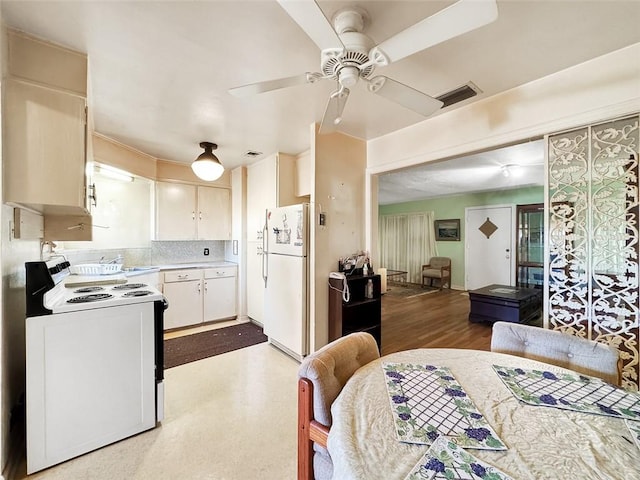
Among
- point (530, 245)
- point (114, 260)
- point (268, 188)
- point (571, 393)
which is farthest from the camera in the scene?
point (530, 245)

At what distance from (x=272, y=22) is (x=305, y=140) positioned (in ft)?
5.79

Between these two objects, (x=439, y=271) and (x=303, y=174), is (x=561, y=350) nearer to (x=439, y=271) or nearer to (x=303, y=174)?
(x=303, y=174)

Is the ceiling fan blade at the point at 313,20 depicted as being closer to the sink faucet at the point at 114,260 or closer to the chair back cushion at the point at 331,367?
the chair back cushion at the point at 331,367

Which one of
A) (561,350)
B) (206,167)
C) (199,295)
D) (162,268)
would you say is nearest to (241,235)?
(199,295)

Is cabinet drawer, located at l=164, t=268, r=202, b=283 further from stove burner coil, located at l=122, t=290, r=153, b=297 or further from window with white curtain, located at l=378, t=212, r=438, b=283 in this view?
window with white curtain, located at l=378, t=212, r=438, b=283

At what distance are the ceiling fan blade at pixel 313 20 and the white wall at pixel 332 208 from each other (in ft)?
5.20

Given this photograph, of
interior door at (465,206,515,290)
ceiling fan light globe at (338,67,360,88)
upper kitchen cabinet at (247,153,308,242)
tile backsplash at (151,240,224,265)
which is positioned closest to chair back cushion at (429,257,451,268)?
interior door at (465,206,515,290)

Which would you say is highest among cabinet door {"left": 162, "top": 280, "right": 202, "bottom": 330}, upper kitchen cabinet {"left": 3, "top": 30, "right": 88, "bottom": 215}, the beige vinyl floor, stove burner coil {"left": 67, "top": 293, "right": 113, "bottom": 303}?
upper kitchen cabinet {"left": 3, "top": 30, "right": 88, "bottom": 215}

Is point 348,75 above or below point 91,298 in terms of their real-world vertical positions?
above

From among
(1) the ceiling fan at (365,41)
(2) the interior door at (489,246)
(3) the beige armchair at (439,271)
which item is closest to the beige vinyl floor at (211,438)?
(1) the ceiling fan at (365,41)

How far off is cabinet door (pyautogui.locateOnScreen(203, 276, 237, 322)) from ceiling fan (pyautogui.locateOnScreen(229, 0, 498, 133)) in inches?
126

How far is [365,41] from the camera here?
4.12ft

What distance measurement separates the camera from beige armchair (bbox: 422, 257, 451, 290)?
6.79 m

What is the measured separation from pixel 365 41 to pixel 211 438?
96.3 inches
